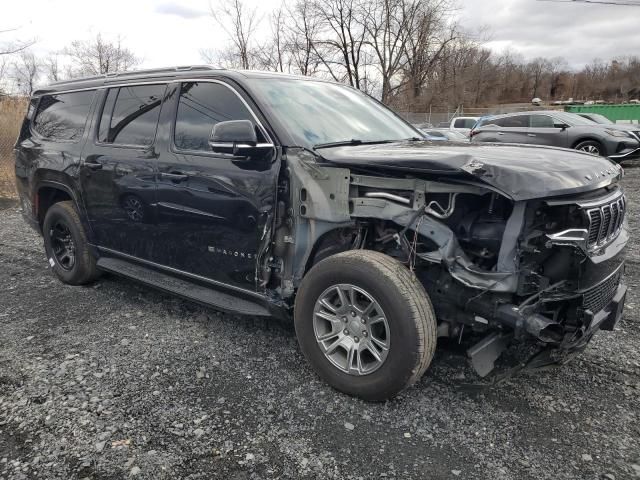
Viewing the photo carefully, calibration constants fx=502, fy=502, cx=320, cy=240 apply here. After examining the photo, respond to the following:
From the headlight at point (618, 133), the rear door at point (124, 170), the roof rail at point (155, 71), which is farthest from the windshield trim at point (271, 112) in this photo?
the headlight at point (618, 133)

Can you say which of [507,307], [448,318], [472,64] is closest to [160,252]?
[448,318]

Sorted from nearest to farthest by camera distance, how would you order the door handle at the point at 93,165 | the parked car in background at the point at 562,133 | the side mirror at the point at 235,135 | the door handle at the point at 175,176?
the side mirror at the point at 235,135 < the door handle at the point at 175,176 < the door handle at the point at 93,165 < the parked car in background at the point at 562,133

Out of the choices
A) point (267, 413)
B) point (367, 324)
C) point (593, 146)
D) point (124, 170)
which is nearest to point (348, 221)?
point (367, 324)

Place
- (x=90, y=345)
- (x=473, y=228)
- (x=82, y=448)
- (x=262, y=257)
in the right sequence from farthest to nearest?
(x=90, y=345) → (x=262, y=257) → (x=473, y=228) → (x=82, y=448)

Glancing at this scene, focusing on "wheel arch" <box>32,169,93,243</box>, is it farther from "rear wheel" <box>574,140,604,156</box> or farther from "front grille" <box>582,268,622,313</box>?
"rear wheel" <box>574,140,604,156</box>

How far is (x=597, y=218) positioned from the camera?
252 centimetres

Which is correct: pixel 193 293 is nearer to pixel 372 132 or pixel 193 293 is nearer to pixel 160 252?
pixel 160 252

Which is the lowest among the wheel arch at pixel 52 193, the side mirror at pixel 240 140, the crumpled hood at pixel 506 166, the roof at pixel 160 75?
the wheel arch at pixel 52 193

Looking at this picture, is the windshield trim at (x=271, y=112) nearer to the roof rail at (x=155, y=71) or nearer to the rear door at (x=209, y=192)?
the rear door at (x=209, y=192)

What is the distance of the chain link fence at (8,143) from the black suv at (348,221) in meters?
9.22

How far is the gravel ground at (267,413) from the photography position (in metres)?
2.40

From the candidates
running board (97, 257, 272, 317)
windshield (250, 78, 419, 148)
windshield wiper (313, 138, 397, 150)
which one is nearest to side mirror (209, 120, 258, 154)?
windshield (250, 78, 419, 148)

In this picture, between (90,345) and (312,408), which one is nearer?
(312,408)

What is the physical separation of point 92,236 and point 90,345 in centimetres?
130
